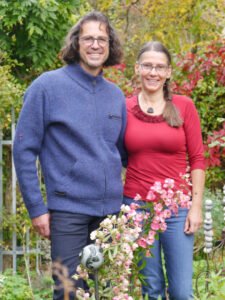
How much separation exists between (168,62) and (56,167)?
91cm

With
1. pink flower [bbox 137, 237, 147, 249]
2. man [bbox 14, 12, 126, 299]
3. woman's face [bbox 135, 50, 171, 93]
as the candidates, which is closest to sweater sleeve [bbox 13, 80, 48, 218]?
man [bbox 14, 12, 126, 299]

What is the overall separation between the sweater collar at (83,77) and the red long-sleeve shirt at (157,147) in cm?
31

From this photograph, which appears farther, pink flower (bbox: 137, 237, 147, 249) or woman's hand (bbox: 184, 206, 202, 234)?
woman's hand (bbox: 184, 206, 202, 234)

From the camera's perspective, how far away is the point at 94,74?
10.9ft

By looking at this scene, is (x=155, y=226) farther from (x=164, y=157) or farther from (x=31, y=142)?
(x=31, y=142)

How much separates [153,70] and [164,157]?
1.58ft

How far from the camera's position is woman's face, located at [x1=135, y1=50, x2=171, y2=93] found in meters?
3.46

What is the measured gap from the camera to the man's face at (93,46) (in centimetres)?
325

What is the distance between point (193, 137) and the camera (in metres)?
3.46

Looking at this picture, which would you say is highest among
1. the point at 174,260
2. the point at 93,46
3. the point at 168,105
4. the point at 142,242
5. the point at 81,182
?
the point at 93,46

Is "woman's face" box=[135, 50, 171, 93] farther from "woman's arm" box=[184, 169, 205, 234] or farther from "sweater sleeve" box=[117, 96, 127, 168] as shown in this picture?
"woman's arm" box=[184, 169, 205, 234]

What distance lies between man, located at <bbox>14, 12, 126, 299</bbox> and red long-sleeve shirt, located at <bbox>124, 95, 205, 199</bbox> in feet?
0.70

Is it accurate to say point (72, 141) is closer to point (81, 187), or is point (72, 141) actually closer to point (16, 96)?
point (81, 187)

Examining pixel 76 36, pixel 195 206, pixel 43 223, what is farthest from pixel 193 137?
pixel 43 223
